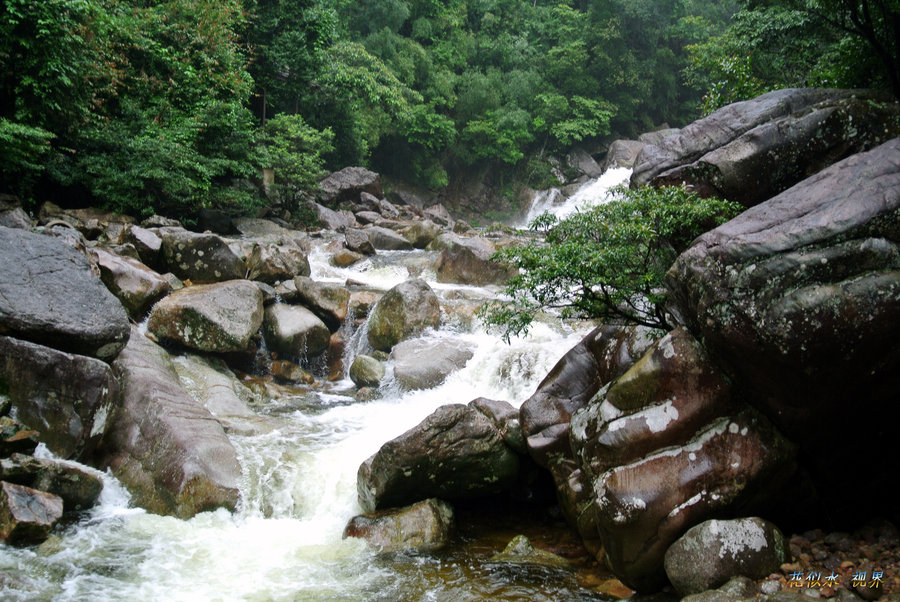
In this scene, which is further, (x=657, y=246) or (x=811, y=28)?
(x=811, y=28)

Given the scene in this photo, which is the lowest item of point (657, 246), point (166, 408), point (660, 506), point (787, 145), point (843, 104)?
point (660, 506)

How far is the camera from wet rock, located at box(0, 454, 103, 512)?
582 cm

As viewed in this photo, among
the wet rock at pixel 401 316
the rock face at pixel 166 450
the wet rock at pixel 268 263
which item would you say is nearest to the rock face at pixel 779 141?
the wet rock at pixel 401 316

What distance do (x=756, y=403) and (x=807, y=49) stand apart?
9656mm

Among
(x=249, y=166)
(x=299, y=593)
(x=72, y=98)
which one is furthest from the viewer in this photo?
(x=249, y=166)

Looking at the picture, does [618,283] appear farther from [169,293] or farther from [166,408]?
[169,293]

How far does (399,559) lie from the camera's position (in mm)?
6113

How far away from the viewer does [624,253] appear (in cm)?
614

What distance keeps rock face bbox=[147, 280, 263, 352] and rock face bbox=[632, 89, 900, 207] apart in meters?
8.12

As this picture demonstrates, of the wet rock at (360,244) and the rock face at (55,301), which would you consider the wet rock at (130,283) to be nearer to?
the rock face at (55,301)

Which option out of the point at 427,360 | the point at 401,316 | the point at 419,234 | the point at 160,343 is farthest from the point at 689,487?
the point at 419,234

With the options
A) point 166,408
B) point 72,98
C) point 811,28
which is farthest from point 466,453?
point 72,98

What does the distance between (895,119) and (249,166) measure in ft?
56.9

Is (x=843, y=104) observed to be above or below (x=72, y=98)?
below
